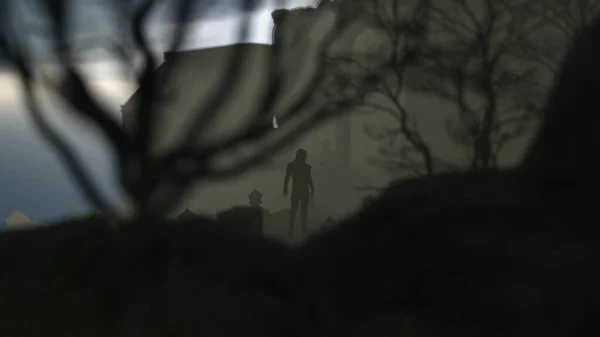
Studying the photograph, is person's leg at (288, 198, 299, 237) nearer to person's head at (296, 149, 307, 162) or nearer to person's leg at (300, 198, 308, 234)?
person's leg at (300, 198, 308, 234)

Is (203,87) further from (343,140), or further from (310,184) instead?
(343,140)

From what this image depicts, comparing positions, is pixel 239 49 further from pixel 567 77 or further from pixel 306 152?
pixel 567 77

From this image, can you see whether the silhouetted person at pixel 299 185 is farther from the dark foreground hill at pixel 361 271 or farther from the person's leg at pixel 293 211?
the dark foreground hill at pixel 361 271

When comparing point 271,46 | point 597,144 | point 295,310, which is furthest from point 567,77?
point 295,310

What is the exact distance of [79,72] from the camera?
3574mm

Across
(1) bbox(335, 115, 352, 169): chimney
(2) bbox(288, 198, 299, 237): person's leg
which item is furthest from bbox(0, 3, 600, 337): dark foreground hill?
(1) bbox(335, 115, 352, 169): chimney

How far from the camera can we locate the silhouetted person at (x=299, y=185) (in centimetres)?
482

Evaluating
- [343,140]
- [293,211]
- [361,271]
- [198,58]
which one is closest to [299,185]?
[293,211]

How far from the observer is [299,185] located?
496 cm

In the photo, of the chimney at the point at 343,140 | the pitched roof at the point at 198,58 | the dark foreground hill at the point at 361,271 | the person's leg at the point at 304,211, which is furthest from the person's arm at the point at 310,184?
the pitched roof at the point at 198,58

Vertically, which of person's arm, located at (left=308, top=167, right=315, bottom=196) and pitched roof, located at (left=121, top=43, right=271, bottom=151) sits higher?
pitched roof, located at (left=121, top=43, right=271, bottom=151)

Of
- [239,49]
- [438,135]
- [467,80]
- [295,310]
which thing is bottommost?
[295,310]

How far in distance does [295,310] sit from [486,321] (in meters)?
1.02

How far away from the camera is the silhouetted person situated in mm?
4816
